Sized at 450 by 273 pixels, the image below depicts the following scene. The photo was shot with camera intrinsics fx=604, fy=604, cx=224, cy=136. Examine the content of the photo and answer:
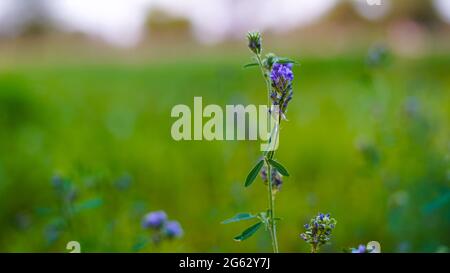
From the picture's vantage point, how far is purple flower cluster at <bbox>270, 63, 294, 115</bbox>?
1.27 metres

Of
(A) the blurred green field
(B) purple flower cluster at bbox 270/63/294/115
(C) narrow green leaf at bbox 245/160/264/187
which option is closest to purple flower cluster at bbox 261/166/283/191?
(C) narrow green leaf at bbox 245/160/264/187

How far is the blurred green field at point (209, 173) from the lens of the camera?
7.99ft

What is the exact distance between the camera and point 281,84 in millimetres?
1272

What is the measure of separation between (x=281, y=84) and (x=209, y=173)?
6.94 feet

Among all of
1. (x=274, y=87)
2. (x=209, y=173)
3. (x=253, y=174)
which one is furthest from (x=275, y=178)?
(x=209, y=173)

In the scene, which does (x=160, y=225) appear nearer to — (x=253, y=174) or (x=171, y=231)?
(x=171, y=231)

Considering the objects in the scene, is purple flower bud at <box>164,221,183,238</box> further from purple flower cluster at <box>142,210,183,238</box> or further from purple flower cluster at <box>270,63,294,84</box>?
purple flower cluster at <box>270,63,294,84</box>

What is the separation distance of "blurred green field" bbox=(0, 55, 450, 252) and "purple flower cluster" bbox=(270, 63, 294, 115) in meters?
0.66

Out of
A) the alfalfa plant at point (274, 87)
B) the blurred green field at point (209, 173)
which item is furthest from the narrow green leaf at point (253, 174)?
the blurred green field at point (209, 173)

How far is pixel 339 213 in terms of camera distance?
2.71 metres

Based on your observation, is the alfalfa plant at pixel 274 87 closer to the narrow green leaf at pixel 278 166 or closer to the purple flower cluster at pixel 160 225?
the narrow green leaf at pixel 278 166

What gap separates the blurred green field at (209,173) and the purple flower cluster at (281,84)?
66cm
